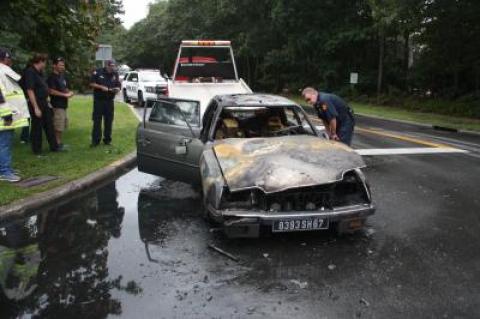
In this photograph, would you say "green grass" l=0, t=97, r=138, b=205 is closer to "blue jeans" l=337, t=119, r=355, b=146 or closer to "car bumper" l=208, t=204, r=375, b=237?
"car bumper" l=208, t=204, r=375, b=237

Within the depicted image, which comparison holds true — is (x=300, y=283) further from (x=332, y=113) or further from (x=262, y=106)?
(x=332, y=113)

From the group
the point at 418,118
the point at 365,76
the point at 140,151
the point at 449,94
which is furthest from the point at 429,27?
the point at 140,151

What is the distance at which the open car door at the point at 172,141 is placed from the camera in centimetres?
691

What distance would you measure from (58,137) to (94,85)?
131cm

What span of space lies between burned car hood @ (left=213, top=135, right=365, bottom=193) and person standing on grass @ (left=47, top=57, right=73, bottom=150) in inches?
209

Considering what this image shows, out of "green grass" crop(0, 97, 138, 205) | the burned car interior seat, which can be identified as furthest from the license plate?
"green grass" crop(0, 97, 138, 205)

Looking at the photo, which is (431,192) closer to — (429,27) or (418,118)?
(418,118)

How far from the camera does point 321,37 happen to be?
35.3 meters

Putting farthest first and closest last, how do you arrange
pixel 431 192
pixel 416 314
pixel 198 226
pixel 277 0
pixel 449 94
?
pixel 277 0
pixel 449 94
pixel 431 192
pixel 198 226
pixel 416 314

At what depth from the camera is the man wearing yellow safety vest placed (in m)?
7.56

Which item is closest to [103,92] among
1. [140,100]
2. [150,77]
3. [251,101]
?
[251,101]

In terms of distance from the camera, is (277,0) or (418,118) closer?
(418,118)

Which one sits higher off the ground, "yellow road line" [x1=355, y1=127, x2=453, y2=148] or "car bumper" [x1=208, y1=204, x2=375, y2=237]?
"yellow road line" [x1=355, y1=127, x2=453, y2=148]

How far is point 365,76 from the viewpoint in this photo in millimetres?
33469
